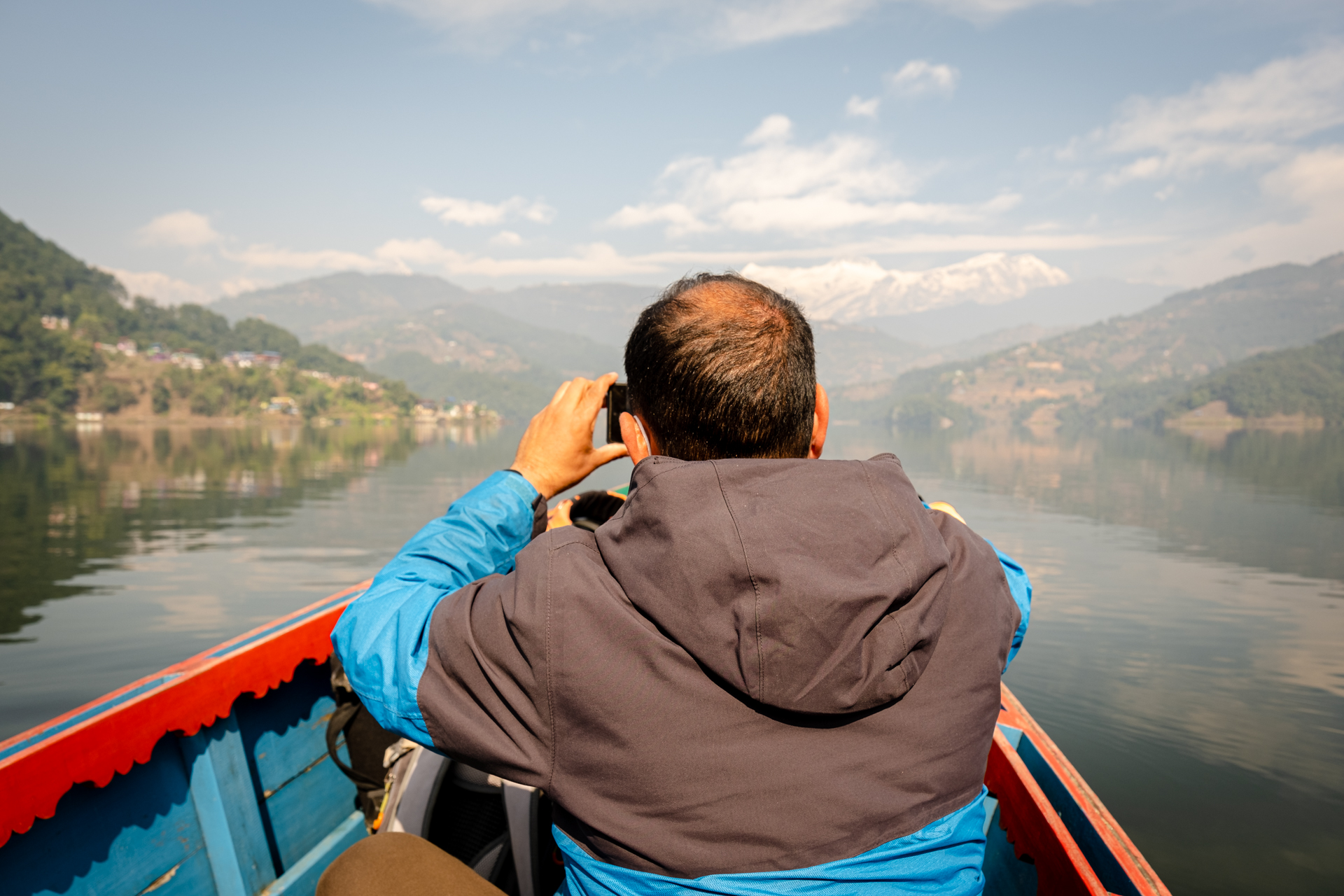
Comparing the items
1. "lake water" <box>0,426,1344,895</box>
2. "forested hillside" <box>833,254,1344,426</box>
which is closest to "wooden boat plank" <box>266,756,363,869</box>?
"lake water" <box>0,426,1344,895</box>

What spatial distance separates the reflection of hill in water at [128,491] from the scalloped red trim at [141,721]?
9522mm

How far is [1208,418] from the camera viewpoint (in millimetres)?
104375

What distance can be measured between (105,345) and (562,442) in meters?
124

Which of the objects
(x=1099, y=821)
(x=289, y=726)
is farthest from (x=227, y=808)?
(x=1099, y=821)

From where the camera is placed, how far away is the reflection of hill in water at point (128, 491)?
1426cm

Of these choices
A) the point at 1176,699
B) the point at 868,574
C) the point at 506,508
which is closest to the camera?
the point at 868,574

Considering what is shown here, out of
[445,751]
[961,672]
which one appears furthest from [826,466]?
[445,751]

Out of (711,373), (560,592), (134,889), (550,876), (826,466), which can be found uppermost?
(711,373)

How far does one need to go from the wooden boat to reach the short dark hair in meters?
1.05

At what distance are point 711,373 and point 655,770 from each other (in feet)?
1.95

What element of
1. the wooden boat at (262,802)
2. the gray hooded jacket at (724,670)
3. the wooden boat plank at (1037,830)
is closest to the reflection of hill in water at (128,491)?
the wooden boat at (262,802)

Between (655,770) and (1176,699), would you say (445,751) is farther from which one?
(1176,699)

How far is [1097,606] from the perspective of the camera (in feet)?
39.2

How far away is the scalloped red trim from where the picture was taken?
6.32 ft
